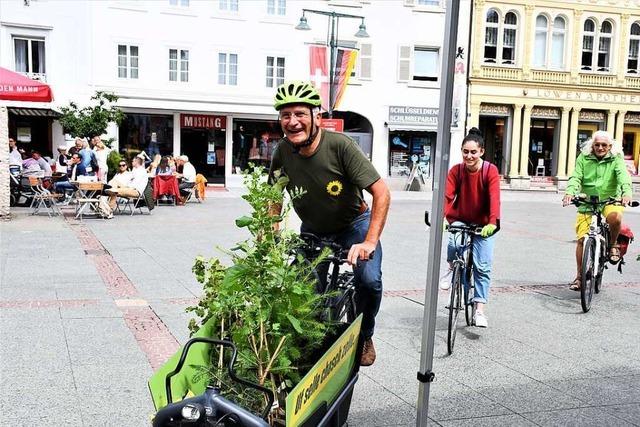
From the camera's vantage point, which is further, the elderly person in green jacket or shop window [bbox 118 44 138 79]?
shop window [bbox 118 44 138 79]

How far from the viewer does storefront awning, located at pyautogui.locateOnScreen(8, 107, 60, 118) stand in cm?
2522

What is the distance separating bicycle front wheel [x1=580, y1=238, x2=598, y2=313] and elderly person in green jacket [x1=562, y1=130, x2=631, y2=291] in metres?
0.20

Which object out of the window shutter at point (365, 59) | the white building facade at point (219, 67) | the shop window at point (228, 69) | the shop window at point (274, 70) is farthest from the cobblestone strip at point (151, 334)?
the window shutter at point (365, 59)

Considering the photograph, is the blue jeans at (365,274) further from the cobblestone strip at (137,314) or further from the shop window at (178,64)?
the shop window at (178,64)

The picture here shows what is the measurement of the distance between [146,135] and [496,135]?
712 inches

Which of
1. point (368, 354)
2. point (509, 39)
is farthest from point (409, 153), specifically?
point (368, 354)

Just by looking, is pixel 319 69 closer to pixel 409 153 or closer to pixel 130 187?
pixel 130 187

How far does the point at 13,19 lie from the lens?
25.4 m

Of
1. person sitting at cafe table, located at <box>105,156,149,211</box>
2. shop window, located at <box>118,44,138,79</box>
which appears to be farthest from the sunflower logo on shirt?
shop window, located at <box>118,44,138,79</box>

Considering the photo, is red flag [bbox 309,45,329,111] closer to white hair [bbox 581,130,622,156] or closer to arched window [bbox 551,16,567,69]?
white hair [bbox 581,130,622,156]

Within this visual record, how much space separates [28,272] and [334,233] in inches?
213

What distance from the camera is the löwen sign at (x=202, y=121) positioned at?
2884cm

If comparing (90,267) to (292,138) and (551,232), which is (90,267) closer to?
(292,138)

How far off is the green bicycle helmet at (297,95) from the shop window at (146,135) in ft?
85.4
